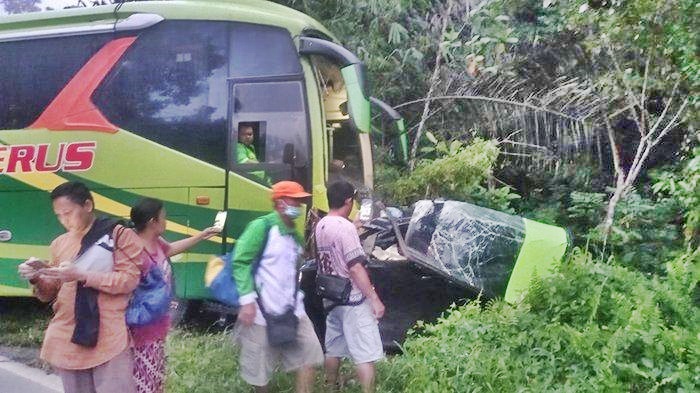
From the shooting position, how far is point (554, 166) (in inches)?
353

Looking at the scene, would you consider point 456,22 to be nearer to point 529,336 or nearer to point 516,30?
point 516,30

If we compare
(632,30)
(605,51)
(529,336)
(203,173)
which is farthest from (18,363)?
(605,51)

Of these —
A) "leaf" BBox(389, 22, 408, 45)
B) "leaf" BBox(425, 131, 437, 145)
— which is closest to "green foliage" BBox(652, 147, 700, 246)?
"leaf" BBox(425, 131, 437, 145)

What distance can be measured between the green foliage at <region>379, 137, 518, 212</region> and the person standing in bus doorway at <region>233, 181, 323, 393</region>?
378 cm

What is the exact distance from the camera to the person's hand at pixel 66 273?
3.20 meters

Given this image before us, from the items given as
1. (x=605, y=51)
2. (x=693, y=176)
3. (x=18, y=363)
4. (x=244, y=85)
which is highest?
(x=605, y=51)

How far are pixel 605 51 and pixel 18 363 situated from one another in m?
7.00

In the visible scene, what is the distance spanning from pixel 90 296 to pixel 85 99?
12.1 feet

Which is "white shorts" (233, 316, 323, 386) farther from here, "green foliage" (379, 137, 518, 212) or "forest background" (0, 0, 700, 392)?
"green foliage" (379, 137, 518, 212)

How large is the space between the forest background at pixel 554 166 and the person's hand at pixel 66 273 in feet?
5.65

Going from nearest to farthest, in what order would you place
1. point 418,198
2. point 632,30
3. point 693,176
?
point 693,176, point 632,30, point 418,198

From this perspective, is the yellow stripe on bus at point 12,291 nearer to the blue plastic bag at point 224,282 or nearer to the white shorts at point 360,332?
the blue plastic bag at point 224,282

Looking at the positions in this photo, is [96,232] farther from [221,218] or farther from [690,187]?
[690,187]

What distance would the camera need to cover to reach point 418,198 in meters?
7.89
